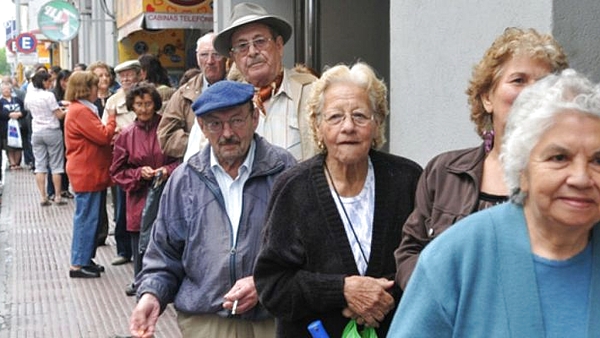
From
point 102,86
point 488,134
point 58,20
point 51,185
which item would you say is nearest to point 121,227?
point 102,86

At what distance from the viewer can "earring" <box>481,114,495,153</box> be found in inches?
132

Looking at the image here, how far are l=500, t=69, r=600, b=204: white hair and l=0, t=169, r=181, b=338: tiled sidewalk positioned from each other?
592 cm

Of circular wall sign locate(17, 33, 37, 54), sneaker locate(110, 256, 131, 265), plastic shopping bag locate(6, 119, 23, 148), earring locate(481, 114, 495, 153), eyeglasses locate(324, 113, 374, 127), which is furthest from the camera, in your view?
circular wall sign locate(17, 33, 37, 54)

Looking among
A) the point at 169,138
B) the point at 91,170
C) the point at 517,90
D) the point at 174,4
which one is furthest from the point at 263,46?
the point at 174,4

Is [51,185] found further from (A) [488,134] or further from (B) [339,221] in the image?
(A) [488,134]

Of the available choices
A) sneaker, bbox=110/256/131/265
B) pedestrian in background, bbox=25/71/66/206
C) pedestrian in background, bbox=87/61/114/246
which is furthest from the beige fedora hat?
pedestrian in background, bbox=25/71/66/206

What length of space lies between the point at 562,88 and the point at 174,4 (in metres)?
12.6

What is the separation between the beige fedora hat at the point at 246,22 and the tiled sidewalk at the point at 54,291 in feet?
11.5

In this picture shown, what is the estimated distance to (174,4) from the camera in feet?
48.0

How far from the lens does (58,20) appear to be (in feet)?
73.0

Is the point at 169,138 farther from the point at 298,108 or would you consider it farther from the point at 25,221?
the point at 25,221

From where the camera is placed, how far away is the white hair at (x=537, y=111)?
239 centimetres

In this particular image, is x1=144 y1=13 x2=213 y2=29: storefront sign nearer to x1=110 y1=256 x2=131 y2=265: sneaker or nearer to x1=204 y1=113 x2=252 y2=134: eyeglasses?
x1=110 y1=256 x2=131 y2=265: sneaker

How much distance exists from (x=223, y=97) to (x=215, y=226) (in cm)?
54
